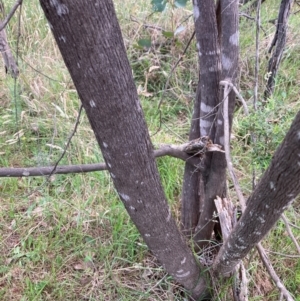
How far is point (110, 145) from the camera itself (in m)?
0.79

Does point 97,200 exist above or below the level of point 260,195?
below

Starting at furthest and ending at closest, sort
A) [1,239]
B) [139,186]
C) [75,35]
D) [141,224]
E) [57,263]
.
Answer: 1. [1,239]
2. [57,263]
3. [141,224]
4. [139,186]
5. [75,35]

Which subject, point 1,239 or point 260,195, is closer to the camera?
point 260,195

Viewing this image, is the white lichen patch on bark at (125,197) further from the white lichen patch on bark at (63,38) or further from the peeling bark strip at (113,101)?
the white lichen patch on bark at (63,38)

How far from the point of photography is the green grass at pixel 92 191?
1438 millimetres

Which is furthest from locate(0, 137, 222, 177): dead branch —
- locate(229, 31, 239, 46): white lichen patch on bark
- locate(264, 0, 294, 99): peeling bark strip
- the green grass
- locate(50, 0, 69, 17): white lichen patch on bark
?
locate(50, 0, 69, 17): white lichen patch on bark

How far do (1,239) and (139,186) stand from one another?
41.8 inches

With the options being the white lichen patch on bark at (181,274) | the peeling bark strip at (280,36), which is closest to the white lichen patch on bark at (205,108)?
the peeling bark strip at (280,36)

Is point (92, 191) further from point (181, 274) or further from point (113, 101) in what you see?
point (113, 101)

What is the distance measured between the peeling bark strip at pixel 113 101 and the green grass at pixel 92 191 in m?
0.35

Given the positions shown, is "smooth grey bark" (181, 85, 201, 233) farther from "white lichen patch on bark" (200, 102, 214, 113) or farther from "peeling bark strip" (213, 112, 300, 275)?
"peeling bark strip" (213, 112, 300, 275)

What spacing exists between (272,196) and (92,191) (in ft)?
3.88

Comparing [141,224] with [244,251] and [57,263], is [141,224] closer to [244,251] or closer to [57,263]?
[244,251]

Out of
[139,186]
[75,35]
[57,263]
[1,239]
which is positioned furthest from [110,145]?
[1,239]
